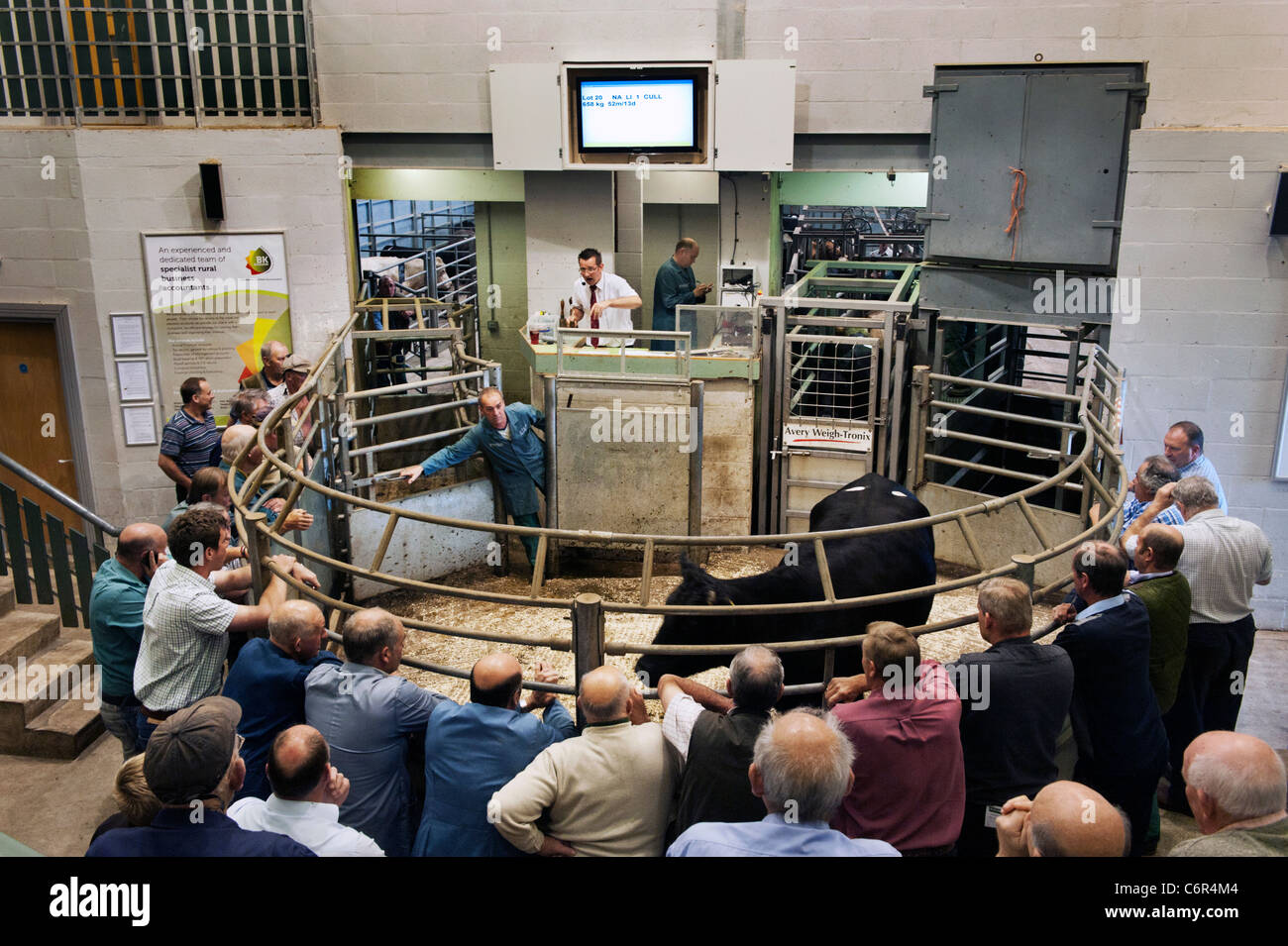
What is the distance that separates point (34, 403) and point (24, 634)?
3269 mm

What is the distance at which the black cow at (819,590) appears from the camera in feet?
15.0

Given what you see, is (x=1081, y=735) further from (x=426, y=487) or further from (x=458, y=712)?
(x=426, y=487)

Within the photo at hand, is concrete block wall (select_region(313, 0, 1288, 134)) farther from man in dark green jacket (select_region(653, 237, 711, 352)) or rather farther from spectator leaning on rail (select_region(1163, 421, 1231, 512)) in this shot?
spectator leaning on rail (select_region(1163, 421, 1231, 512))

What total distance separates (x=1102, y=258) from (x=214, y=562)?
6104mm

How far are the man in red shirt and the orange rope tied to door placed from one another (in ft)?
17.0

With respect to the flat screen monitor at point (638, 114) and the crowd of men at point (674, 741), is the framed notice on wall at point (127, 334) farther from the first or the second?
the crowd of men at point (674, 741)

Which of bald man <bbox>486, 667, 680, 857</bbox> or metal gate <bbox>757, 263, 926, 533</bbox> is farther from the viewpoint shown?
metal gate <bbox>757, 263, 926, 533</bbox>

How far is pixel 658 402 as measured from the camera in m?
7.43

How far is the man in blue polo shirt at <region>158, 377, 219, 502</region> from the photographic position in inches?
256

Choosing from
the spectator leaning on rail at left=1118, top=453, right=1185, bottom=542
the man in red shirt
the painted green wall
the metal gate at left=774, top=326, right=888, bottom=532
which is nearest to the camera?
the man in red shirt

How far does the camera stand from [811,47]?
851cm

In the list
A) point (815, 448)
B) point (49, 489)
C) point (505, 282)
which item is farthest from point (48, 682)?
point (505, 282)

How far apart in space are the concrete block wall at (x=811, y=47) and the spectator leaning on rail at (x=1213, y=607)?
166 inches

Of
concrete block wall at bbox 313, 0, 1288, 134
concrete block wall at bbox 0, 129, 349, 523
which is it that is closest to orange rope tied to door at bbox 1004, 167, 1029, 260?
concrete block wall at bbox 313, 0, 1288, 134
